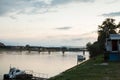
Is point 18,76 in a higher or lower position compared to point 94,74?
lower

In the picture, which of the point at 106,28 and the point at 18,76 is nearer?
the point at 18,76

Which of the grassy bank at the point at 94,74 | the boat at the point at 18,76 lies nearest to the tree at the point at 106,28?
the boat at the point at 18,76

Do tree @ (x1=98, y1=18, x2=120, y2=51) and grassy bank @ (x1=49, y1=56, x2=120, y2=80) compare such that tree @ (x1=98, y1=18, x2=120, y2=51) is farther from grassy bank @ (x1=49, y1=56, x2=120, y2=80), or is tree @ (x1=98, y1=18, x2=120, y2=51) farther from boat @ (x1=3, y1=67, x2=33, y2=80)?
grassy bank @ (x1=49, y1=56, x2=120, y2=80)

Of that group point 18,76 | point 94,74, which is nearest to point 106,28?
point 18,76

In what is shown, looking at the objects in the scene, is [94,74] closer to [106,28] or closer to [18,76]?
[18,76]

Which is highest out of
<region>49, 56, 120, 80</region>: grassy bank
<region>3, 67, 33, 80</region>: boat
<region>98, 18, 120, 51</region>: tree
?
<region>98, 18, 120, 51</region>: tree

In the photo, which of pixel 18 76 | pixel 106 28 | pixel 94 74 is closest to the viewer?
pixel 94 74

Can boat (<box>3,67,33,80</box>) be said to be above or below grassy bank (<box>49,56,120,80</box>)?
below

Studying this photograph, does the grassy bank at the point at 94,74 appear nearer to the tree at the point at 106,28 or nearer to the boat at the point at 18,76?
the boat at the point at 18,76

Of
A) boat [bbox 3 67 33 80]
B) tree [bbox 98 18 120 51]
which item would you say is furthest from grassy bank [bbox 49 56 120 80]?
tree [bbox 98 18 120 51]

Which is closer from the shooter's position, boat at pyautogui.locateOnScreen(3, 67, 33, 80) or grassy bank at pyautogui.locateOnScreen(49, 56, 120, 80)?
grassy bank at pyautogui.locateOnScreen(49, 56, 120, 80)

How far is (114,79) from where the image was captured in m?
26.2

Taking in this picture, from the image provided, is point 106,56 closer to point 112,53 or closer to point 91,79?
point 112,53

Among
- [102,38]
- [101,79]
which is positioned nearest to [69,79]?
[101,79]
